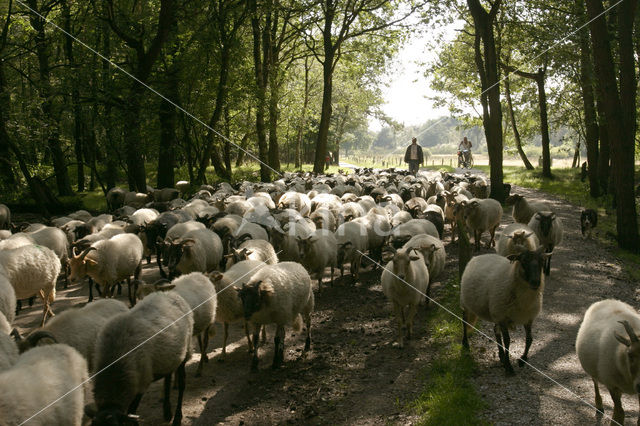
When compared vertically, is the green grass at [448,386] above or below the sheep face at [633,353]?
below

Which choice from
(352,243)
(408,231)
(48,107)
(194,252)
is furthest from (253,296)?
(48,107)

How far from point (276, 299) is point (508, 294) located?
370 centimetres

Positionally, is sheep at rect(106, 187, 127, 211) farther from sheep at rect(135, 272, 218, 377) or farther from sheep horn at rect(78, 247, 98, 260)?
sheep at rect(135, 272, 218, 377)

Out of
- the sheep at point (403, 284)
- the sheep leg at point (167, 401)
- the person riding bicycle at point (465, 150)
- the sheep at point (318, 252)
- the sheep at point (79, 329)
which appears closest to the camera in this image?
the sheep at point (79, 329)

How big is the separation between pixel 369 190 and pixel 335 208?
18.6ft

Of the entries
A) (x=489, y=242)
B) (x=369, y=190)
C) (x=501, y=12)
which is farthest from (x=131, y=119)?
(x=501, y=12)

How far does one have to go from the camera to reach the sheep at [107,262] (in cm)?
1030

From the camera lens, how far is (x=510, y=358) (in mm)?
7703

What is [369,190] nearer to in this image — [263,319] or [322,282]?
[322,282]

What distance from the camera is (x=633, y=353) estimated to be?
510 centimetres

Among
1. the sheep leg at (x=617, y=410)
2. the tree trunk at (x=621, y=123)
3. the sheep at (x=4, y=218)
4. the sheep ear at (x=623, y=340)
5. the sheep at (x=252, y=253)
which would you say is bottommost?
the sheep leg at (x=617, y=410)

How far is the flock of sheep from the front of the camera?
17.0ft

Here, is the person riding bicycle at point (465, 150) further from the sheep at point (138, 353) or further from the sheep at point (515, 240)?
the sheep at point (138, 353)

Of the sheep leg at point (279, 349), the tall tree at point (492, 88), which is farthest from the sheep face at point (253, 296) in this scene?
the tall tree at point (492, 88)
